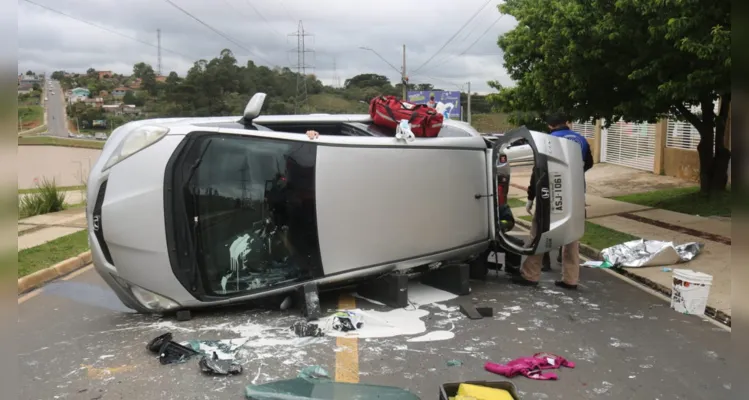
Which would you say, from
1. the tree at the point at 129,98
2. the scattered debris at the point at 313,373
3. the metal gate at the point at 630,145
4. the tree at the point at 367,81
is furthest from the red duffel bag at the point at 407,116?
the tree at the point at 367,81

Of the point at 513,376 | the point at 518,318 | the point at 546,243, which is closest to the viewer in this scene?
the point at 513,376

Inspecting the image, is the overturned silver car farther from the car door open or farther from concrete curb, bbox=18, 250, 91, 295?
concrete curb, bbox=18, 250, 91, 295

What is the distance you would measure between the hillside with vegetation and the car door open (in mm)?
9651

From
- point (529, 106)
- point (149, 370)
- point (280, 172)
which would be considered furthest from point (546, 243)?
point (529, 106)

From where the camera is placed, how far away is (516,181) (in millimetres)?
22734

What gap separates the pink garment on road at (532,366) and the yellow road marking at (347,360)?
41.2 inches

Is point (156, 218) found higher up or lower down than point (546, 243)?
higher up

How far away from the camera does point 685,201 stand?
42.4ft

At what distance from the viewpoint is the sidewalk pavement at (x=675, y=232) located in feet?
22.6

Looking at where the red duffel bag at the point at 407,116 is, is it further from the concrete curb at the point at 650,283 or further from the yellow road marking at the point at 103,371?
the yellow road marking at the point at 103,371

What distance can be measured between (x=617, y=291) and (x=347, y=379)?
4207 millimetres

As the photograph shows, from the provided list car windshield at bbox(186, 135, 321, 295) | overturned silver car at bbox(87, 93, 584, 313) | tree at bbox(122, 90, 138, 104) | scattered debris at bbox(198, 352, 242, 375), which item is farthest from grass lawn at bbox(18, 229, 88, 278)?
tree at bbox(122, 90, 138, 104)

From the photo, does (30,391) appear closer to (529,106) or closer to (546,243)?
(546,243)

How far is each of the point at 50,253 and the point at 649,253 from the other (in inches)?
359
